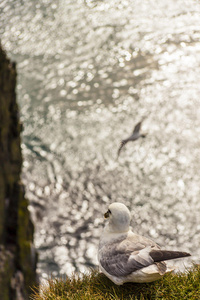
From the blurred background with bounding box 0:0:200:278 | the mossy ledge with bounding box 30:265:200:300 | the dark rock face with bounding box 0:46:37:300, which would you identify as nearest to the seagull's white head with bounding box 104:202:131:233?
the mossy ledge with bounding box 30:265:200:300

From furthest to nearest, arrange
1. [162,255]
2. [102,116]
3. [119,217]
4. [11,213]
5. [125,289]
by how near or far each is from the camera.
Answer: [102,116] < [11,213] < [119,217] < [125,289] < [162,255]

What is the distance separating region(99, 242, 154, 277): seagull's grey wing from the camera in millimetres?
9992

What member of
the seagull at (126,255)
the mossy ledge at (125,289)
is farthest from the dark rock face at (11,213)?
the seagull at (126,255)

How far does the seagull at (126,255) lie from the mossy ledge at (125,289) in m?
0.50

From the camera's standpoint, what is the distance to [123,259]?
10.4 m

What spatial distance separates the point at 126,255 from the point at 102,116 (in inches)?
2333

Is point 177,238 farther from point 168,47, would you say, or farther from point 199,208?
point 168,47

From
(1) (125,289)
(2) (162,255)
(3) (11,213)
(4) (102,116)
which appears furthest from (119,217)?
(4) (102,116)

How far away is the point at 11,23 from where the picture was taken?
88875 mm

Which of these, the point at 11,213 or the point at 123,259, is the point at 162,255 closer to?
the point at 123,259

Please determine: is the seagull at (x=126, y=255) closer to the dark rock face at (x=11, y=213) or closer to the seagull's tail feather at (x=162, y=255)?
the seagull's tail feather at (x=162, y=255)

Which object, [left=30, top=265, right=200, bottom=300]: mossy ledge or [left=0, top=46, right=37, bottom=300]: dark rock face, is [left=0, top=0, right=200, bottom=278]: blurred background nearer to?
[left=0, top=46, right=37, bottom=300]: dark rock face

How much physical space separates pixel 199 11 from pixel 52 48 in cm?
3491

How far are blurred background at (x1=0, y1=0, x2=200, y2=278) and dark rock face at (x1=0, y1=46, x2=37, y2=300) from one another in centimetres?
380
